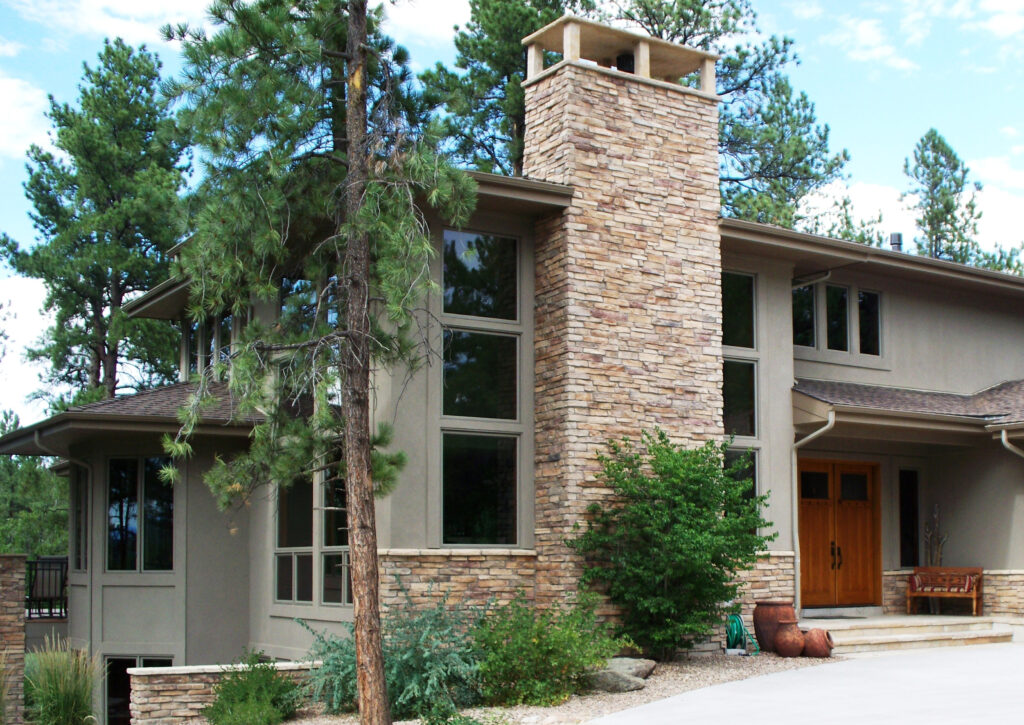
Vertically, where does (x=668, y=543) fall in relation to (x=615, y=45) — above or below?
below

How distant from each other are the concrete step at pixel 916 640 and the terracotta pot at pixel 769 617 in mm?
758

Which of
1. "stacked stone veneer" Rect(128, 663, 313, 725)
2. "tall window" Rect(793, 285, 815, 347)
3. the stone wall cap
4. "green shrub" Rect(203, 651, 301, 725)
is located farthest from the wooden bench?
"green shrub" Rect(203, 651, 301, 725)

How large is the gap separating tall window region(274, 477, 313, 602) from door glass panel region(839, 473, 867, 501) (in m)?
7.97

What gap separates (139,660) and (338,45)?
8739 mm

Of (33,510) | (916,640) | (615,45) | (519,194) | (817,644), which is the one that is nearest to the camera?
(519,194)

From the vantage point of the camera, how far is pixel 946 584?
55.9 ft

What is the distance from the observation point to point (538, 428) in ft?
44.9

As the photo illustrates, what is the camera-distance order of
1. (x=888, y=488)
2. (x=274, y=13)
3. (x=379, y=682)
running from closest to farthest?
(x=379, y=682)
(x=274, y=13)
(x=888, y=488)

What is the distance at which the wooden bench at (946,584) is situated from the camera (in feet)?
55.0

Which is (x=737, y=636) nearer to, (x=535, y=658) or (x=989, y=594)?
(x=535, y=658)

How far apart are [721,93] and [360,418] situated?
2052 cm

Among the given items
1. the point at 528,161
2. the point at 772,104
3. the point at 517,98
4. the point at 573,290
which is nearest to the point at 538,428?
the point at 573,290

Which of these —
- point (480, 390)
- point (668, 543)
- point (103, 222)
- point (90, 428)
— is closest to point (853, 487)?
point (668, 543)

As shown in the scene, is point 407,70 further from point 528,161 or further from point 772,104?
point 772,104
